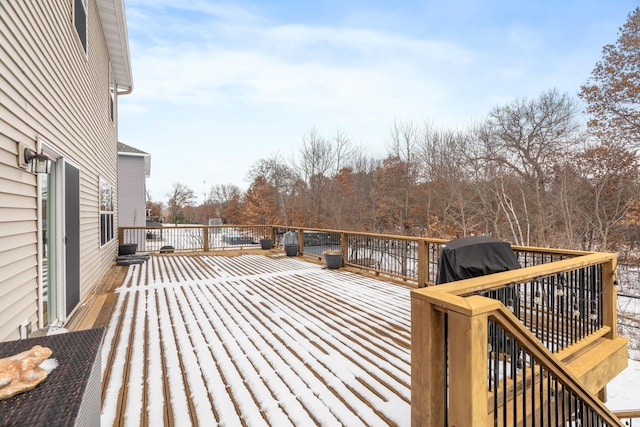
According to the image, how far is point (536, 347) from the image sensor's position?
170 cm

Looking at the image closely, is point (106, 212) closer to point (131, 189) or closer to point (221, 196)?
point (131, 189)

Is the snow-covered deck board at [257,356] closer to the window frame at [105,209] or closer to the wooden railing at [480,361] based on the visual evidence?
the wooden railing at [480,361]

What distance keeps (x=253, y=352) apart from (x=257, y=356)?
99 mm

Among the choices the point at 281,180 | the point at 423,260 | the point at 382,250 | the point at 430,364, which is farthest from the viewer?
the point at 281,180

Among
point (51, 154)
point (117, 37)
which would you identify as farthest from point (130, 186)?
point (51, 154)

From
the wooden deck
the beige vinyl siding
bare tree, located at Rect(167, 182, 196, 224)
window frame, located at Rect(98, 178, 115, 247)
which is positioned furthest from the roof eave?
bare tree, located at Rect(167, 182, 196, 224)

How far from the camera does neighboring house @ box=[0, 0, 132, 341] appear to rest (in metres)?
2.21

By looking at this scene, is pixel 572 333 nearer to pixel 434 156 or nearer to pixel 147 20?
pixel 147 20

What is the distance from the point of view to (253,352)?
2943 millimetres

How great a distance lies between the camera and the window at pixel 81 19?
4.11 meters

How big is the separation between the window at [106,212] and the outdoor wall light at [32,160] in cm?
392

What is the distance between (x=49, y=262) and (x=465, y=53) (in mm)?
12816

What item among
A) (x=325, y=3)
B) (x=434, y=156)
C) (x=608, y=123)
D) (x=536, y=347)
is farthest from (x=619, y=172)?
(x=536, y=347)

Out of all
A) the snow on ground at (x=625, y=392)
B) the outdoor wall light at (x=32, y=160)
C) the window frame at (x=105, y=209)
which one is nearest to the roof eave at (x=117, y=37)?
the window frame at (x=105, y=209)
